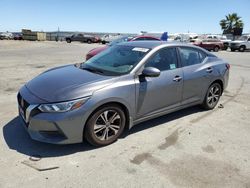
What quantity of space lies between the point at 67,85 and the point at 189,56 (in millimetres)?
2648

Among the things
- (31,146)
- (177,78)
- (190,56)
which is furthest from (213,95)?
(31,146)

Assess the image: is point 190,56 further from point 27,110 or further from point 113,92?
point 27,110

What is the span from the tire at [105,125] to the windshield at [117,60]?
0.63 m

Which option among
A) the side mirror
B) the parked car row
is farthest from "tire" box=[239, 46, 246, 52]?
the side mirror

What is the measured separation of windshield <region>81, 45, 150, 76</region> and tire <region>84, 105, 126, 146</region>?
24.8 inches

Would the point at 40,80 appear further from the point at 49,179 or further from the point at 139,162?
the point at 139,162

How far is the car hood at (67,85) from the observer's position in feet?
11.2

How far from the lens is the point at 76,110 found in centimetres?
334

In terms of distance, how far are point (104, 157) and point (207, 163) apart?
1.45 m

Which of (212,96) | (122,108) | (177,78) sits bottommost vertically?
(212,96)

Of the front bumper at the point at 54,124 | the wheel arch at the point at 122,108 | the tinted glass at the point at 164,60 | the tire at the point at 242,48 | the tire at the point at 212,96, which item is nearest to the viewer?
the front bumper at the point at 54,124

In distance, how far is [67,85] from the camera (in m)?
3.59

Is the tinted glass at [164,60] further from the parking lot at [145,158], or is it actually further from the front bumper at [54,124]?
the front bumper at [54,124]

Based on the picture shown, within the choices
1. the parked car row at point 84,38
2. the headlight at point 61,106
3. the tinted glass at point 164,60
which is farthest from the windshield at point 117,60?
the parked car row at point 84,38
